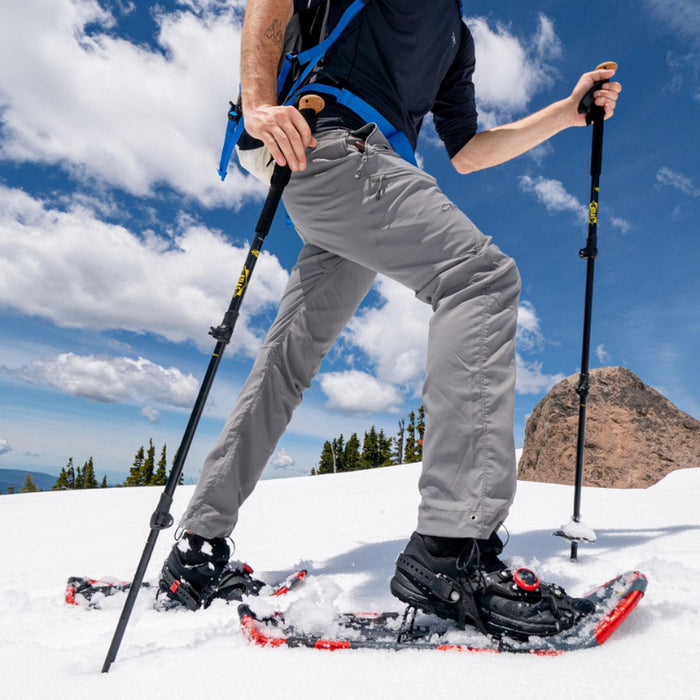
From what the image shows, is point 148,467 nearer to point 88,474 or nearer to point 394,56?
point 88,474

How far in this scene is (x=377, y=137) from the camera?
73.0 inches

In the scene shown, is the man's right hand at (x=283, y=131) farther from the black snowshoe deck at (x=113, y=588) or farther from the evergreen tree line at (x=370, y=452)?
the evergreen tree line at (x=370, y=452)

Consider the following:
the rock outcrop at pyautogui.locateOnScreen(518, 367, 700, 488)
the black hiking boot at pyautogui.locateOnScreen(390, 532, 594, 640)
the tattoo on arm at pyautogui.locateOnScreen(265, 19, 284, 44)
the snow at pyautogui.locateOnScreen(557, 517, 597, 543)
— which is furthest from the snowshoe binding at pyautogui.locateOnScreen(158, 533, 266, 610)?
the rock outcrop at pyautogui.locateOnScreen(518, 367, 700, 488)

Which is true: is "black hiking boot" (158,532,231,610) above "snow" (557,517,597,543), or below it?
below

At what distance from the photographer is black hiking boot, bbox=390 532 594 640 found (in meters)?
1.43

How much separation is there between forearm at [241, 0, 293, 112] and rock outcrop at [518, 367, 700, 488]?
28.2ft

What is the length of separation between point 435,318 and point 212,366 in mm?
790

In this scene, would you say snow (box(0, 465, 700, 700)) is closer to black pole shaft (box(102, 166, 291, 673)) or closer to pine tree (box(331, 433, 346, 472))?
black pole shaft (box(102, 166, 291, 673))

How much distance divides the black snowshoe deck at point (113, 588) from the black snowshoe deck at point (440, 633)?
22.4 inches

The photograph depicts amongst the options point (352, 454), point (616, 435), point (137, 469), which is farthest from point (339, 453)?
point (616, 435)

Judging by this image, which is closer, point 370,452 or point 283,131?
point 283,131

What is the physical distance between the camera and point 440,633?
A: 1.49m

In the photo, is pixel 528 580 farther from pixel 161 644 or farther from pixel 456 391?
pixel 161 644

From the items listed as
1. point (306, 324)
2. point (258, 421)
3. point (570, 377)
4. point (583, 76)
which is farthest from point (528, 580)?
point (570, 377)
